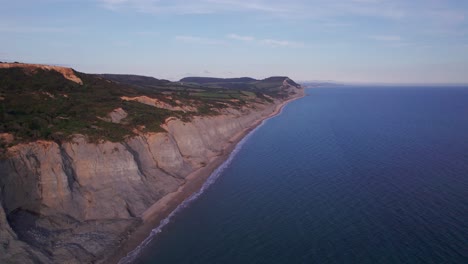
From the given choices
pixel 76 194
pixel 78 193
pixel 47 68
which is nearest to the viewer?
pixel 76 194

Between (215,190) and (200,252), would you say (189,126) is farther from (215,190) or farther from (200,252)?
(200,252)

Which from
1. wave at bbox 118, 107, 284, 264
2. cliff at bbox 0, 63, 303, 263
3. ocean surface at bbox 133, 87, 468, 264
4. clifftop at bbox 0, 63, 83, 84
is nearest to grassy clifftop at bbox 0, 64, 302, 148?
clifftop at bbox 0, 63, 83, 84

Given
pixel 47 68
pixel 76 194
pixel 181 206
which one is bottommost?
pixel 181 206

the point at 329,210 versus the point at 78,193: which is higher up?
the point at 78,193

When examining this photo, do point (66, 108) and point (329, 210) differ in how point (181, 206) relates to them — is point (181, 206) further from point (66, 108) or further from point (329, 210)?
point (66, 108)

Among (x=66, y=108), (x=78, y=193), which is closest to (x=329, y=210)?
(x=78, y=193)

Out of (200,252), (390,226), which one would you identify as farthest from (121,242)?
(390,226)

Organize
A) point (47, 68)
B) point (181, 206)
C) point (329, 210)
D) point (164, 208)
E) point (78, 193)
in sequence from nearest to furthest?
point (78, 193) → point (329, 210) → point (164, 208) → point (181, 206) → point (47, 68)

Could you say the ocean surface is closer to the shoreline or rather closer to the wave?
the wave
